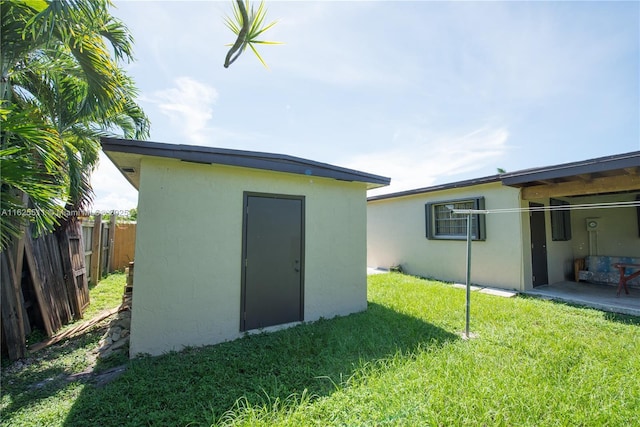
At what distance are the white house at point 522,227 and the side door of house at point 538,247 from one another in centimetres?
3

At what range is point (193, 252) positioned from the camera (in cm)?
358

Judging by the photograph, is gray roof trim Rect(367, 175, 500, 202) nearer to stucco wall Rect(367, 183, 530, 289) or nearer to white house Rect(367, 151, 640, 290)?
white house Rect(367, 151, 640, 290)

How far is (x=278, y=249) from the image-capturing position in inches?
166

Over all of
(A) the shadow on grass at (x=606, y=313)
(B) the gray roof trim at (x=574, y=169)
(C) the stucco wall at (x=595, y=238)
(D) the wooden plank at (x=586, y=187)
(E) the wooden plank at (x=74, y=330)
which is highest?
(B) the gray roof trim at (x=574, y=169)

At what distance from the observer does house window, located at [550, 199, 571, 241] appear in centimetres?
752

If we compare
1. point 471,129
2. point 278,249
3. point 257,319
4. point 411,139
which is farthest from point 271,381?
point 471,129

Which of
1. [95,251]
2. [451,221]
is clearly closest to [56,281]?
[95,251]

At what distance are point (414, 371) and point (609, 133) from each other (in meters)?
9.02

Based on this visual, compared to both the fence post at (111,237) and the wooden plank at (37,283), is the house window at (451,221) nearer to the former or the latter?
the wooden plank at (37,283)

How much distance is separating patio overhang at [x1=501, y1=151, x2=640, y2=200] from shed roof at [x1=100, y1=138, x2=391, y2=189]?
3869 millimetres

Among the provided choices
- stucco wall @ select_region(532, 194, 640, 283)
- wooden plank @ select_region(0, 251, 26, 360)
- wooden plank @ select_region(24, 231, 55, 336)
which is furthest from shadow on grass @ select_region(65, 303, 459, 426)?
stucco wall @ select_region(532, 194, 640, 283)

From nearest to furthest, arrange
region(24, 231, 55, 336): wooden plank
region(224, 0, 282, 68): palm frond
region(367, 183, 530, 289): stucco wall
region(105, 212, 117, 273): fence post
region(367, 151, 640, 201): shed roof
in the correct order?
region(224, 0, 282, 68): palm frond < region(24, 231, 55, 336): wooden plank < region(367, 151, 640, 201): shed roof < region(367, 183, 530, 289): stucco wall < region(105, 212, 117, 273): fence post

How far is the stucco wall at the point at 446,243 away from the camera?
6.62m

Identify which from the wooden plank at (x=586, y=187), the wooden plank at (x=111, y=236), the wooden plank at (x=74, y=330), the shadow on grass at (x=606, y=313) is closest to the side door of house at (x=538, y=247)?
the wooden plank at (x=586, y=187)
